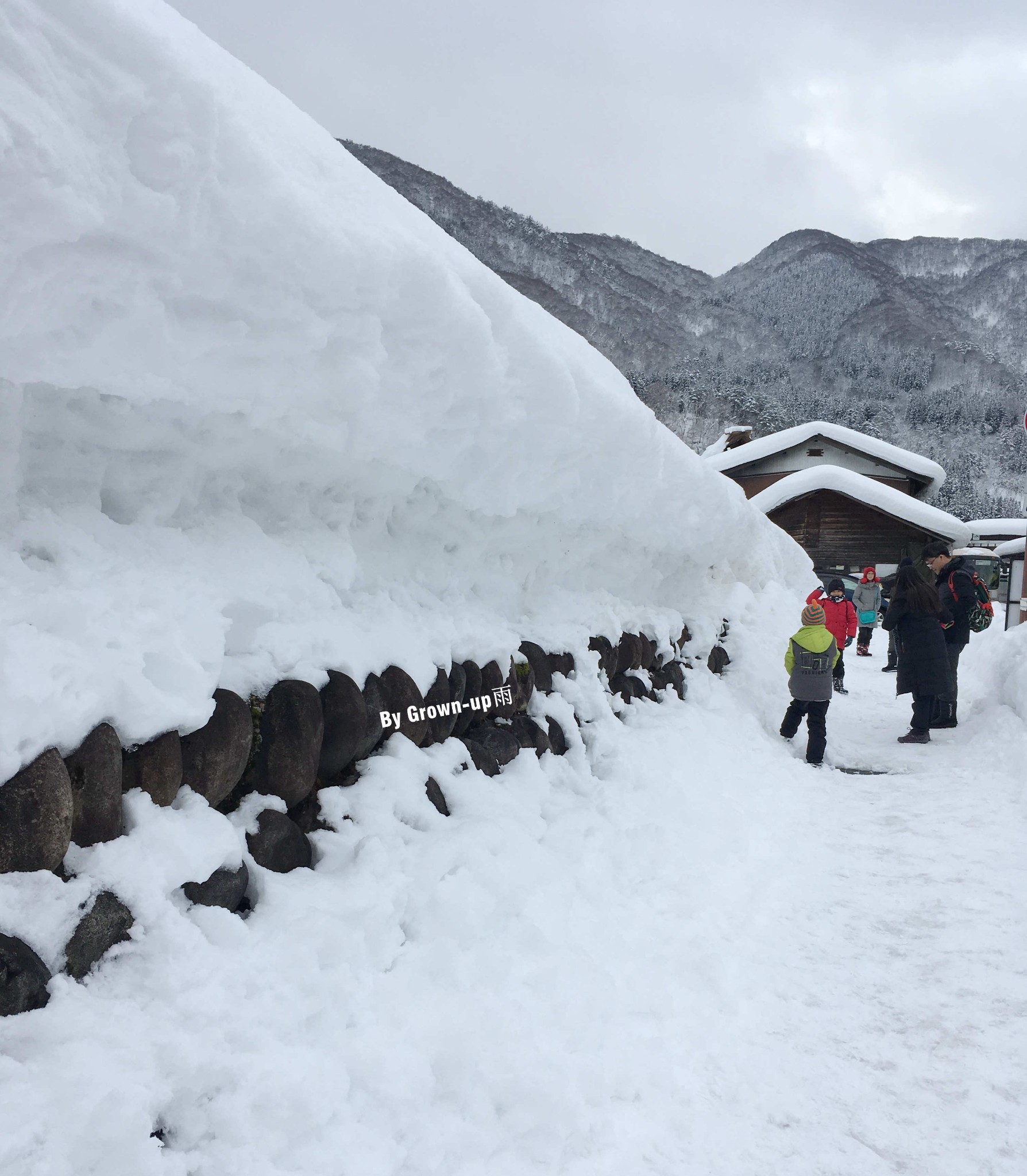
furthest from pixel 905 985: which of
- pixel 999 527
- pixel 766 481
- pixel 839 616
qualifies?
pixel 999 527

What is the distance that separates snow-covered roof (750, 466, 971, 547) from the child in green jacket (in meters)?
15.7

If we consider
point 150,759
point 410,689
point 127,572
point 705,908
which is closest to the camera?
point 150,759

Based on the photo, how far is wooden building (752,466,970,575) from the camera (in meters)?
21.1

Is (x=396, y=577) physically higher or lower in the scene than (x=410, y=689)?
higher

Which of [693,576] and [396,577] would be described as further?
[693,576]

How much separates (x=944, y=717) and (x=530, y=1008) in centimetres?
519

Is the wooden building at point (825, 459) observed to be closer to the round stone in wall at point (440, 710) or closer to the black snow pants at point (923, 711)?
the black snow pants at point (923, 711)

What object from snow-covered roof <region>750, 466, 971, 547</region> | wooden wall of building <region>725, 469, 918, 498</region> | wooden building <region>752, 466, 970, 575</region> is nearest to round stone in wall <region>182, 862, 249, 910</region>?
snow-covered roof <region>750, 466, 971, 547</region>

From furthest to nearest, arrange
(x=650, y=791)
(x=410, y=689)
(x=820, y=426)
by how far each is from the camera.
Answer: (x=820, y=426) < (x=650, y=791) < (x=410, y=689)

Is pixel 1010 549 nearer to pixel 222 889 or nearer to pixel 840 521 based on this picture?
pixel 840 521

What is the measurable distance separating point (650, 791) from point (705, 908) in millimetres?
820

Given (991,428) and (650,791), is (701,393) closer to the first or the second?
(991,428)

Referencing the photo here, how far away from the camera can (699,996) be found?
83.8 inches

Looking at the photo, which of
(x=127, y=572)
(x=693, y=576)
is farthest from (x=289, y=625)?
(x=693, y=576)
